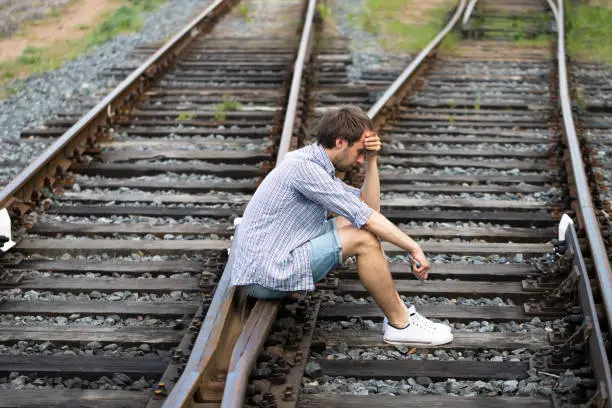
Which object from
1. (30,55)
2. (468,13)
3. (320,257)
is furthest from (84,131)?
(468,13)

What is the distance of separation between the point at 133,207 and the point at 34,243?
2.88ft

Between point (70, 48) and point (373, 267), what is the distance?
35.3 ft

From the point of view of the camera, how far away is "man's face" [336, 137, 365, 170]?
4.48m

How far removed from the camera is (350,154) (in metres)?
4.52

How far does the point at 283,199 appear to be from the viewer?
452cm

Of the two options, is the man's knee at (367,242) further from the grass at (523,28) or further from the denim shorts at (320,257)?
the grass at (523,28)

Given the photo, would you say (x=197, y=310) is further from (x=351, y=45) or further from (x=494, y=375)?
(x=351, y=45)

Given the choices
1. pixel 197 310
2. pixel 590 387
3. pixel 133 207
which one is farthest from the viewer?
pixel 133 207

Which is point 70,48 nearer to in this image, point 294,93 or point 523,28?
point 294,93

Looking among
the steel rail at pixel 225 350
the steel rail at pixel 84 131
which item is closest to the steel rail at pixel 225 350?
the steel rail at pixel 225 350

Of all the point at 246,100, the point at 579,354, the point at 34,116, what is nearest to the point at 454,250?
the point at 579,354

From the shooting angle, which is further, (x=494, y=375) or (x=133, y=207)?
(x=133, y=207)

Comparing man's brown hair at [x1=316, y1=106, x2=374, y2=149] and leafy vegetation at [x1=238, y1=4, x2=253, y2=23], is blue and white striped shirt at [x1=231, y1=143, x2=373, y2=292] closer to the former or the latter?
man's brown hair at [x1=316, y1=106, x2=374, y2=149]

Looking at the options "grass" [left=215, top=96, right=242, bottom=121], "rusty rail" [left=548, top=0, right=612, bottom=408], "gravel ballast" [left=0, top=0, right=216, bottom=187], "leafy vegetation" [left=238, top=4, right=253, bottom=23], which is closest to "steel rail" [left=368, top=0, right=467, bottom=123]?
"grass" [left=215, top=96, right=242, bottom=121]
